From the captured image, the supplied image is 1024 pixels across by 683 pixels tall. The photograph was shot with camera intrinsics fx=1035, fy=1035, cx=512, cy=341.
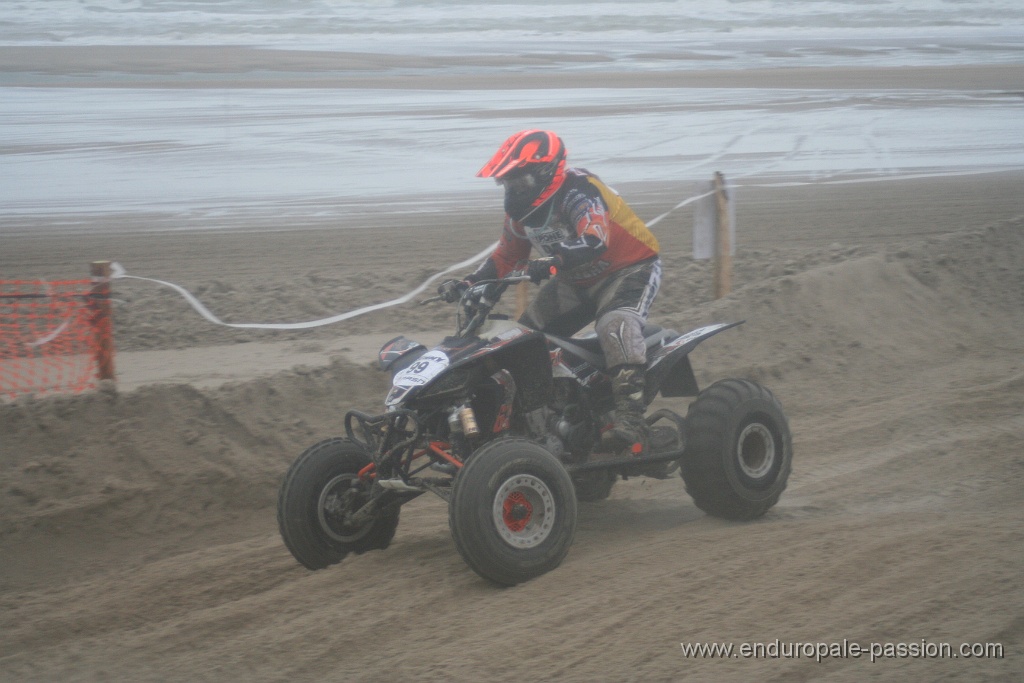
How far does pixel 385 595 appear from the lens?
16.3 ft

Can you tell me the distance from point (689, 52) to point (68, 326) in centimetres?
2821

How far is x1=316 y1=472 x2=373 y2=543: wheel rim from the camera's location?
212 inches

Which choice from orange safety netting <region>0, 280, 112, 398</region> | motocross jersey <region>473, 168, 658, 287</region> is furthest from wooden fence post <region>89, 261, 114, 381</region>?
motocross jersey <region>473, 168, 658, 287</region>

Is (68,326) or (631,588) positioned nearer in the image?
(631,588)

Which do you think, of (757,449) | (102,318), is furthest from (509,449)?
(102,318)

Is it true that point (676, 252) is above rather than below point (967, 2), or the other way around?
below

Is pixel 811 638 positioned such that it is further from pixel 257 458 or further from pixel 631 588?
pixel 257 458

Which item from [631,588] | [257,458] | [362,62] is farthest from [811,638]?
[362,62]

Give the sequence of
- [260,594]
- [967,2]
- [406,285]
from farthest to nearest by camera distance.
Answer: [967,2] < [406,285] < [260,594]

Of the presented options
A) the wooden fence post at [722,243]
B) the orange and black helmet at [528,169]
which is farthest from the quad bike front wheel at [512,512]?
the wooden fence post at [722,243]

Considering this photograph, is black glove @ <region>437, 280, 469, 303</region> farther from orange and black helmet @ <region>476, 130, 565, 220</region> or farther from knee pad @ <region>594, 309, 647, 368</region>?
knee pad @ <region>594, 309, 647, 368</region>

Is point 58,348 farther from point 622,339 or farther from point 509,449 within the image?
point 622,339

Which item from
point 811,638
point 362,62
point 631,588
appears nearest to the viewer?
point 811,638

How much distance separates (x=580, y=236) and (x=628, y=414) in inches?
39.7
